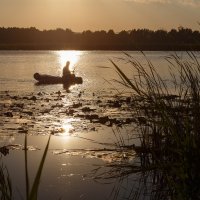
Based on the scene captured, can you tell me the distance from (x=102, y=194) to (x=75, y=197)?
0.44 meters

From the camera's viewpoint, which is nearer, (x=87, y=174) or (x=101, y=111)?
(x=87, y=174)

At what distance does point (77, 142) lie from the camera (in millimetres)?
12789

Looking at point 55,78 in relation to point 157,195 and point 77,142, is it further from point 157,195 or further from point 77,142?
point 157,195

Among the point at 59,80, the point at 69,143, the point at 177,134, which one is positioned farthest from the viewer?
the point at 59,80

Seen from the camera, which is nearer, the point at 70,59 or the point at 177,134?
the point at 177,134

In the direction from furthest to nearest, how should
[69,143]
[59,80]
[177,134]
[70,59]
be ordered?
[70,59], [59,80], [69,143], [177,134]

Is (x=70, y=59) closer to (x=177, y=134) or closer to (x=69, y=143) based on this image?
(x=69, y=143)

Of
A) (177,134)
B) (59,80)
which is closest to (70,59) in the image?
(59,80)

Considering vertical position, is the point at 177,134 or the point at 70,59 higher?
the point at 177,134

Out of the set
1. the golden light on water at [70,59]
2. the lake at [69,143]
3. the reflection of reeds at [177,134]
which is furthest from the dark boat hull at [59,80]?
the golden light on water at [70,59]

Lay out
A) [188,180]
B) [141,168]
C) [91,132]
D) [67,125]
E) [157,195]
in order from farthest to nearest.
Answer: [67,125], [91,132], [157,195], [141,168], [188,180]

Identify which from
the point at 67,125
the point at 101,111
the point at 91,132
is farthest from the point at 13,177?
the point at 101,111

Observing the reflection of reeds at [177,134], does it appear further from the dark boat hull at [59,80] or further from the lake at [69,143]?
the dark boat hull at [59,80]

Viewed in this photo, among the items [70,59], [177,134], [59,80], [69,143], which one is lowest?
[70,59]
